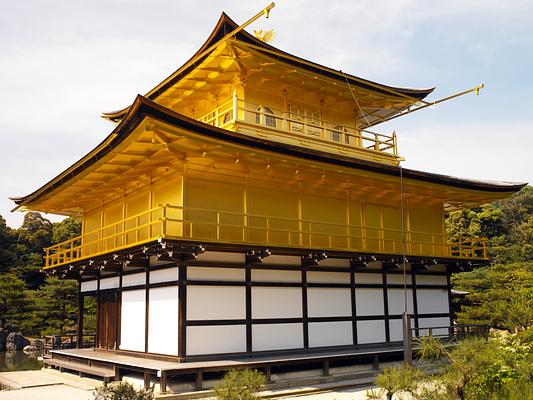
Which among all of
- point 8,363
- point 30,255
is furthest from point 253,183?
point 30,255

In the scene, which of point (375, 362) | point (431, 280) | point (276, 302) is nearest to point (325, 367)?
point (375, 362)

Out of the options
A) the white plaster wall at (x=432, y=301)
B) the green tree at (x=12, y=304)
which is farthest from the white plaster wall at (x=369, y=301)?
the green tree at (x=12, y=304)

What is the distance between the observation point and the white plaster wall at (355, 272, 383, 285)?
740 inches

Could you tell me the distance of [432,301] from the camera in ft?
69.6

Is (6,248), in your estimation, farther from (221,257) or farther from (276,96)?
(221,257)

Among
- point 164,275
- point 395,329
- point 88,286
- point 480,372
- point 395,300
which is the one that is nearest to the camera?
point 480,372

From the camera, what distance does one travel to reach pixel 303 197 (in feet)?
59.7

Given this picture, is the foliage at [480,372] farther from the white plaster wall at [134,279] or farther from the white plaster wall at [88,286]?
the white plaster wall at [88,286]

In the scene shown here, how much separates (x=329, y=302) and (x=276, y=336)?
2.55 m

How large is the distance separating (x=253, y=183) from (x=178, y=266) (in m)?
3.86

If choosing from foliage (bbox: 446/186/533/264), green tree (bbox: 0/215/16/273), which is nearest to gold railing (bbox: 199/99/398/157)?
foliage (bbox: 446/186/533/264)

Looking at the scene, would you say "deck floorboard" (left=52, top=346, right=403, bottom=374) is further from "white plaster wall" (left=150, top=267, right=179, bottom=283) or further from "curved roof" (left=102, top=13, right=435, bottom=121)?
"curved roof" (left=102, top=13, right=435, bottom=121)

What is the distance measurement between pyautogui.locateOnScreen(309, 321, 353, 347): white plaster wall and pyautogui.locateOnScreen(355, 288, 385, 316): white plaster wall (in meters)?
0.80

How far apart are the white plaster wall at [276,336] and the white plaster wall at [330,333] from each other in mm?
534
